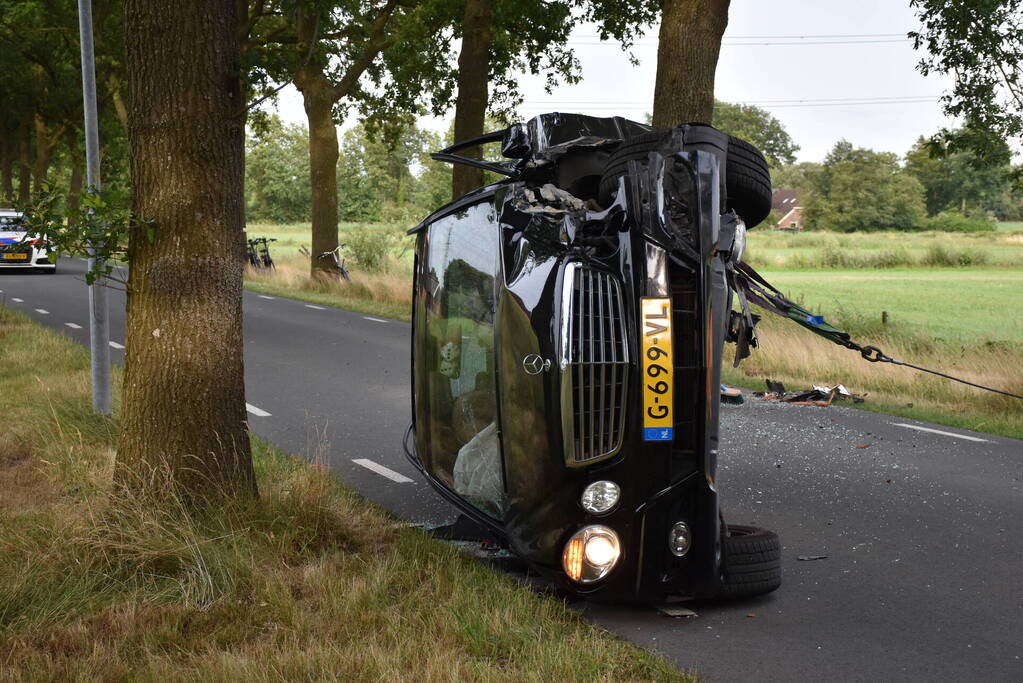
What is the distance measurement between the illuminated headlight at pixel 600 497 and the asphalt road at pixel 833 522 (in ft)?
2.05

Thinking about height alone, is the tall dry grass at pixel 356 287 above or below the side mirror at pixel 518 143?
below

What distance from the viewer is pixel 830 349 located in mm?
15602

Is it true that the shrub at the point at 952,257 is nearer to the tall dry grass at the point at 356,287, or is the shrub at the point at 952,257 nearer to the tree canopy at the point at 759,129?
the tall dry grass at the point at 356,287

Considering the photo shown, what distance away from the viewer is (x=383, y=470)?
826cm

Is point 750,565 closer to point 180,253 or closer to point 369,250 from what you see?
point 180,253

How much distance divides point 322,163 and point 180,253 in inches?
862

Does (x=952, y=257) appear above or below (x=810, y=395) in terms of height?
above

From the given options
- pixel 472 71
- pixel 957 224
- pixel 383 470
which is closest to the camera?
pixel 383 470

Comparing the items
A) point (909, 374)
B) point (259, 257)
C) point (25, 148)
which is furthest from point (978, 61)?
point (25, 148)

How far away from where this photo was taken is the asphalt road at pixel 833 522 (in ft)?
15.4

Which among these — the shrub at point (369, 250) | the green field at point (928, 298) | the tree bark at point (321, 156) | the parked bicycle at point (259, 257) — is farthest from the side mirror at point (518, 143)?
the parked bicycle at point (259, 257)

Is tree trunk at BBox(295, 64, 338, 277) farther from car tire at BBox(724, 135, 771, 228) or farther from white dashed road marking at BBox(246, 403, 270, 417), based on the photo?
car tire at BBox(724, 135, 771, 228)

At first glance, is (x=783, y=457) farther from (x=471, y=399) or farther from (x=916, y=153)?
(x=916, y=153)

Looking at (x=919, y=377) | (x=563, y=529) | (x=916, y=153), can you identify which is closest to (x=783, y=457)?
(x=563, y=529)
